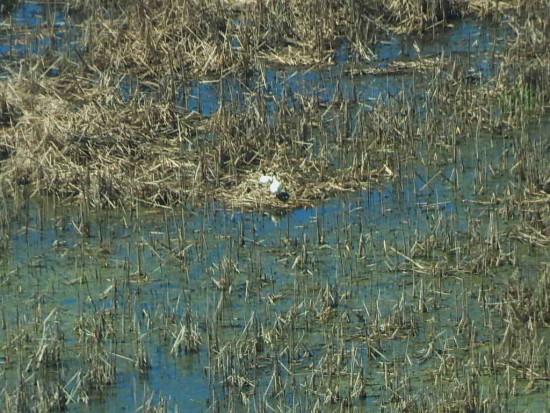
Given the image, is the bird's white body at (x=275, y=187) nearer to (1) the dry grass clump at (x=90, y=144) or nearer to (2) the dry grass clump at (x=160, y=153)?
(2) the dry grass clump at (x=160, y=153)

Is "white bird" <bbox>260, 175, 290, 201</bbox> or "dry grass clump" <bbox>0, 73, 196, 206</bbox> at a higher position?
"dry grass clump" <bbox>0, 73, 196, 206</bbox>

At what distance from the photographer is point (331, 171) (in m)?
9.45

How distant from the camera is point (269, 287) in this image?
789 centimetres

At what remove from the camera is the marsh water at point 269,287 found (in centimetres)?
686

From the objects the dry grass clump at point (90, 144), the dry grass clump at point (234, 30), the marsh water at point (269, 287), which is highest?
the dry grass clump at point (234, 30)

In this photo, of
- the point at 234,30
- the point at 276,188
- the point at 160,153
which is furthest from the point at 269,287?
the point at 234,30

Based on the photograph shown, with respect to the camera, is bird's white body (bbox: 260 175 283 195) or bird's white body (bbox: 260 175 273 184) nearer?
bird's white body (bbox: 260 175 283 195)

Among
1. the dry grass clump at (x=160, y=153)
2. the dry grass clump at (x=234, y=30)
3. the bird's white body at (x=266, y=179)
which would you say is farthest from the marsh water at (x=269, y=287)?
the dry grass clump at (x=234, y=30)

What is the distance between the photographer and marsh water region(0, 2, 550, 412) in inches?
270

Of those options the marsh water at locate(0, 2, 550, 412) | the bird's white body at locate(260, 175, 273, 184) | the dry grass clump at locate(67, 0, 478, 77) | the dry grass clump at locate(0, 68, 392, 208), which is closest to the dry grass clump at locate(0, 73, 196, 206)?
the dry grass clump at locate(0, 68, 392, 208)

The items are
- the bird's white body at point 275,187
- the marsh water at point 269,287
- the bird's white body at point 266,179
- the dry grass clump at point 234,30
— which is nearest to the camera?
the marsh water at point 269,287

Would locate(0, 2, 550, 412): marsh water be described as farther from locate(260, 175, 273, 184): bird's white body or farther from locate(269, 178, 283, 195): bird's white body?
locate(260, 175, 273, 184): bird's white body

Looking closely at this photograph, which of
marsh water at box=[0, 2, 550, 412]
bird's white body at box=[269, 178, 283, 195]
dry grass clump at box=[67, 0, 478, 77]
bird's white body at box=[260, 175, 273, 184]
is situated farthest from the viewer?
dry grass clump at box=[67, 0, 478, 77]

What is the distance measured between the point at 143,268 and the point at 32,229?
1.01 metres
